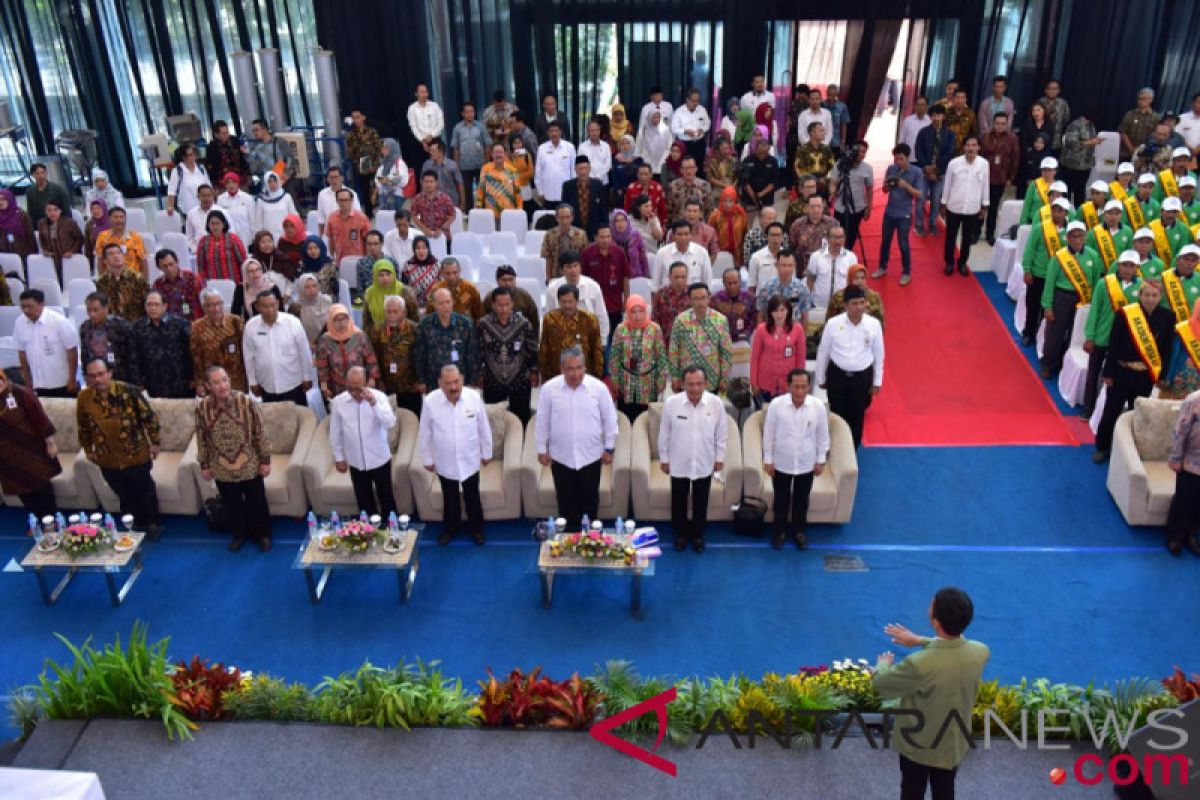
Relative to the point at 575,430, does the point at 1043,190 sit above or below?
above

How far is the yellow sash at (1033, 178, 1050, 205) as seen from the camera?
10.0 meters

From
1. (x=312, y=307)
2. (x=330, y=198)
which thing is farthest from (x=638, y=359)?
(x=330, y=198)

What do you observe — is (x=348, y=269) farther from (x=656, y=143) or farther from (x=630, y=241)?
(x=656, y=143)

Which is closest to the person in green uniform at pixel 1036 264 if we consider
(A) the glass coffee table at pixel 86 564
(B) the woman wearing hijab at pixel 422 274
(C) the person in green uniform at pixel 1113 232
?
(C) the person in green uniform at pixel 1113 232

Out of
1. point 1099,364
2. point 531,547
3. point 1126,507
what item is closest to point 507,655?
point 531,547

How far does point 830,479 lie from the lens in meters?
7.23

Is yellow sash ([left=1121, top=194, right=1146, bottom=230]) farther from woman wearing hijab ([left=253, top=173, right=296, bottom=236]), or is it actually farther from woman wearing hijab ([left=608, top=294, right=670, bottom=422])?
woman wearing hijab ([left=253, top=173, right=296, bottom=236])

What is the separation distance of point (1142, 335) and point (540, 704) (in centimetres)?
513

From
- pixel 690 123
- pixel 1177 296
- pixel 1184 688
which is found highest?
pixel 690 123

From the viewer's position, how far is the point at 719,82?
13.8 meters

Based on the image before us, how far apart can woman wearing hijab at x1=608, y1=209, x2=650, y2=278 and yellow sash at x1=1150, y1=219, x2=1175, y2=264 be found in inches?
173

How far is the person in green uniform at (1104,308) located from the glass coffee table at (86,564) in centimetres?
696

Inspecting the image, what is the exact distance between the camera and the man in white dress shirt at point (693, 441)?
21.7ft

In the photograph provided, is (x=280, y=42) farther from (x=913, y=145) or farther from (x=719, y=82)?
(x=913, y=145)
